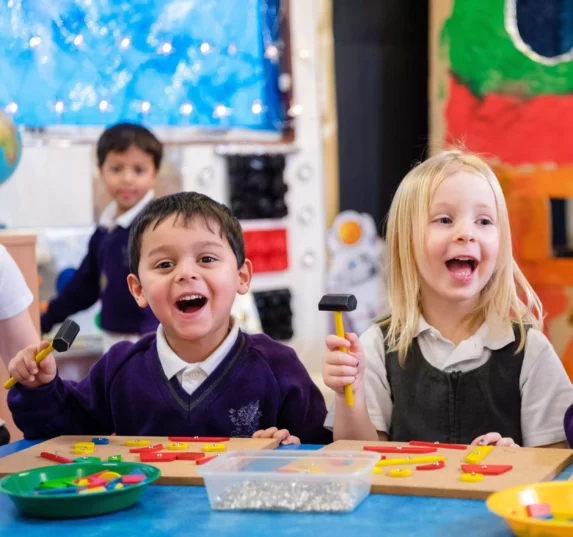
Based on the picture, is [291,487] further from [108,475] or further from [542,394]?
[542,394]

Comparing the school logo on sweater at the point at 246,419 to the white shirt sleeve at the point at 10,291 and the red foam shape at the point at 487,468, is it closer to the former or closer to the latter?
the red foam shape at the point at 487,468

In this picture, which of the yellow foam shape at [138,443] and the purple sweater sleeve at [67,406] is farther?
the purple sweater sleeve at [67,406]

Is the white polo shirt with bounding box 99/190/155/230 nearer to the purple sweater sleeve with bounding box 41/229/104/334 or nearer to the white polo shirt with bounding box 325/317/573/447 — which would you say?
the purple sweater sleeve with bounding box 41/229/104/334

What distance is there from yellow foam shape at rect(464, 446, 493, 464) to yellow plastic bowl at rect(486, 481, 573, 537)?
0.18 metres

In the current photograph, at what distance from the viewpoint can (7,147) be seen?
2.49 meters

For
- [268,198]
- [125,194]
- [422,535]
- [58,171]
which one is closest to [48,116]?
[58,171]

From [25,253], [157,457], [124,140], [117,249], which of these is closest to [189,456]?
[157,457]

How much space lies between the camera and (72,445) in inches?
51.2

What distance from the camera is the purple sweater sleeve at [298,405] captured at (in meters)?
1.48

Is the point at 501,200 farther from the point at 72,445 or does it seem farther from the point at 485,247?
the point at 72,445

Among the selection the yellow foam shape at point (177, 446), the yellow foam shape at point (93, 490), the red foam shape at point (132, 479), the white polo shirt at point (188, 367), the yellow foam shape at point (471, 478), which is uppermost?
the white polo shirt at point (188, 367)

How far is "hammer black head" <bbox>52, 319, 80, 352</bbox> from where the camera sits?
1.17m

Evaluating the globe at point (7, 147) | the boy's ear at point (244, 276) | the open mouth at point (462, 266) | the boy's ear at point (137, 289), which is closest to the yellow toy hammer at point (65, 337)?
the boy's ear at point (137, 289)

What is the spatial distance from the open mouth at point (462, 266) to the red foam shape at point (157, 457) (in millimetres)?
582
